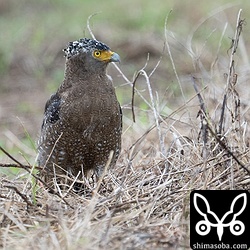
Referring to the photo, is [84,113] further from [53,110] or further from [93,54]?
[93,54]

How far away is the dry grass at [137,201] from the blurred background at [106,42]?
8.32ft

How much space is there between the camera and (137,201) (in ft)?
14.6

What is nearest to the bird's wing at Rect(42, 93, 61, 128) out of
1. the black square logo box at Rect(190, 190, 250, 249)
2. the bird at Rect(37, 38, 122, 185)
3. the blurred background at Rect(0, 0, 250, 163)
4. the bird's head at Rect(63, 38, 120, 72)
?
the bird at Rect(37, 38, 122, 185)

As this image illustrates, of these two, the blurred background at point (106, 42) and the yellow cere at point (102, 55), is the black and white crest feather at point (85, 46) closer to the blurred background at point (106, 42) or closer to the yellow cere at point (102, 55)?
the yellow cere at point (102, 55)

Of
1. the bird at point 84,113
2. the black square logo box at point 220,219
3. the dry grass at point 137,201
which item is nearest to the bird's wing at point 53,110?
the bird at point 84,113

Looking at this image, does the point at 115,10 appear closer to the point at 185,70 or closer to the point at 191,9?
the point at 191,9

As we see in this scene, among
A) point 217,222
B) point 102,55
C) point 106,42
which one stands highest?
point 106,42

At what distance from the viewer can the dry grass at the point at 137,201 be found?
3934 millimetres

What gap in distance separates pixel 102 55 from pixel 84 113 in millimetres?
432

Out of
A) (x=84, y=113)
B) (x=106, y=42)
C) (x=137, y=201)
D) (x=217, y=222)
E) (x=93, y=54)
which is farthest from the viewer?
(x=106, y=42)

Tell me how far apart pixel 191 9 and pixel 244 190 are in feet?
30.4

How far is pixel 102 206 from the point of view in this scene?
443cm

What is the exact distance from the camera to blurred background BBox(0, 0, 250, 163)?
9.41 metres

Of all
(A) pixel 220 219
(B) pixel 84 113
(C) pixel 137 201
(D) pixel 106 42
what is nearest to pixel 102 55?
(B) pixel 84 113
